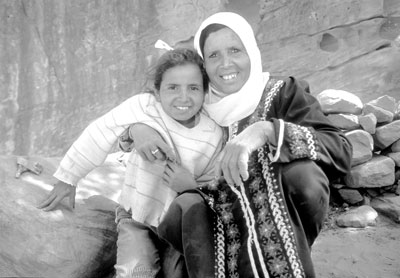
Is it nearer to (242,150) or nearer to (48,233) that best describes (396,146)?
(242,150)

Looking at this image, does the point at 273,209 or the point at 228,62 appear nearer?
the point at 273,209

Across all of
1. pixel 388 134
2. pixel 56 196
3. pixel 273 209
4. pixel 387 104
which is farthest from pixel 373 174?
pixel 56 196

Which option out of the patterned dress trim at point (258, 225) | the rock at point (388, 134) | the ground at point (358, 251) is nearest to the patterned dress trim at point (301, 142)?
the patterned dress trim at point (258, 225)

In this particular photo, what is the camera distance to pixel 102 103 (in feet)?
18.6

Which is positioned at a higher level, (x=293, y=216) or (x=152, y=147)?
(x=152, y=147)

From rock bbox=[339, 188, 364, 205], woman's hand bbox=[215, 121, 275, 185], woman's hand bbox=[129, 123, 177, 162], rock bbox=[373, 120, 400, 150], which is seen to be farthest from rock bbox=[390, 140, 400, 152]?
woman's hand bbox=[129, 123, 177, 162]

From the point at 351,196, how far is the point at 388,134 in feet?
2.15

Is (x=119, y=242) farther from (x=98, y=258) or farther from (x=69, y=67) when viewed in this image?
(x=69, y=67)

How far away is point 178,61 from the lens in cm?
202

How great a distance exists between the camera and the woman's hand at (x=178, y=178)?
186cm

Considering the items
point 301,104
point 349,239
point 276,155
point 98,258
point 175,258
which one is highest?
point 301,104

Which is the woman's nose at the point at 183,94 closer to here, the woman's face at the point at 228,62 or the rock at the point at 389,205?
the woman's face at the point at 228,62

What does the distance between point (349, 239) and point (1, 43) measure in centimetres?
497

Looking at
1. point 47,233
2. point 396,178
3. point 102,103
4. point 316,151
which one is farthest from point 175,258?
point 102,103
